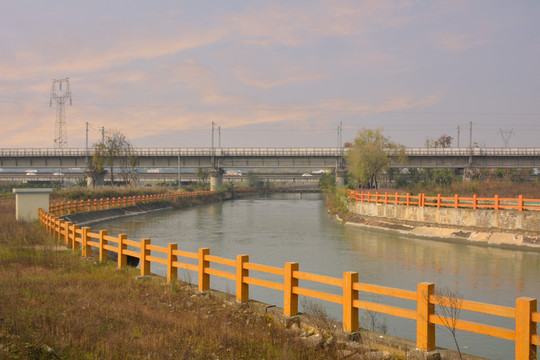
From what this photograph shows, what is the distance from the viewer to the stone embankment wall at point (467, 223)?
28.7 metres

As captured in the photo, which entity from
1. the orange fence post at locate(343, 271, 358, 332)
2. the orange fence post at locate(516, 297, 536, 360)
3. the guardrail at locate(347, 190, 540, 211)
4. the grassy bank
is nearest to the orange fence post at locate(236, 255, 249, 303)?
the grassy bank

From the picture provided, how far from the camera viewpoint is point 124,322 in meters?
9.32

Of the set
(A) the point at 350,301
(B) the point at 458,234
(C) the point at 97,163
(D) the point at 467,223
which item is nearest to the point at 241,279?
(A) the point at 350,301

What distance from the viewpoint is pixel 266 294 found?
16.0m

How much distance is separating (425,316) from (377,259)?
16327mm

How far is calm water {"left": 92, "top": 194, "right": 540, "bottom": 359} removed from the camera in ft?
47.3

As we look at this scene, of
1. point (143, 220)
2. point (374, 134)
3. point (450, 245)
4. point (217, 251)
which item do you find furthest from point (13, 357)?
point (374, 134)

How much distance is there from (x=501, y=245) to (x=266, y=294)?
18155mm

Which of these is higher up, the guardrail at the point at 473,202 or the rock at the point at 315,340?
the guardrail at the point at 473,202

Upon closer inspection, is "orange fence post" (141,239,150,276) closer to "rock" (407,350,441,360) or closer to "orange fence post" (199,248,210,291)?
"orange fence post" (199,248,210,291)

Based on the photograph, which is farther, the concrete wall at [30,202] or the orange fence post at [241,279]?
the concrete wall at [30,202]

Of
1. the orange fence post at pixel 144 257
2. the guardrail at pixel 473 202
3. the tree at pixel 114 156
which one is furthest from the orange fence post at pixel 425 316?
the tree at pixel 114 156

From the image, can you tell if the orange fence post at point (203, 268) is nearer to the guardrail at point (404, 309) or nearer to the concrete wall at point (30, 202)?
the guardrail at point (404, 309)

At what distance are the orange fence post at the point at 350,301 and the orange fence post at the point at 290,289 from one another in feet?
3.96
